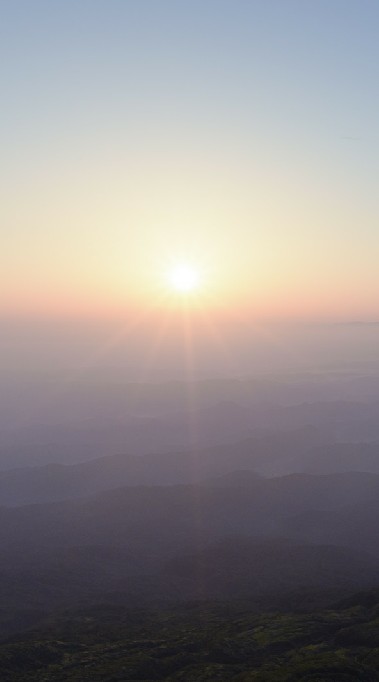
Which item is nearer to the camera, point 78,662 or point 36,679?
point 36,679

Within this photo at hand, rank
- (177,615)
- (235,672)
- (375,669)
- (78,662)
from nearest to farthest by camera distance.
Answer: (375,669) → (235,672) → (78,662) → (177,615)

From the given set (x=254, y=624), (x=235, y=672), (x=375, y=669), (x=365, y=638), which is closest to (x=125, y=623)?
(x=254, y=624)

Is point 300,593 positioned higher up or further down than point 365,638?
higher up

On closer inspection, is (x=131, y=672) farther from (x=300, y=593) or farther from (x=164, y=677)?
(x=300, y=593)

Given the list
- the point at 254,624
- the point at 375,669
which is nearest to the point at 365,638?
the point at 375,669

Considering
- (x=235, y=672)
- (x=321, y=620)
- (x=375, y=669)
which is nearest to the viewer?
(x=375, y=669)

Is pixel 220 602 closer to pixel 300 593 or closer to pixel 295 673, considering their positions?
pixel 300 593
